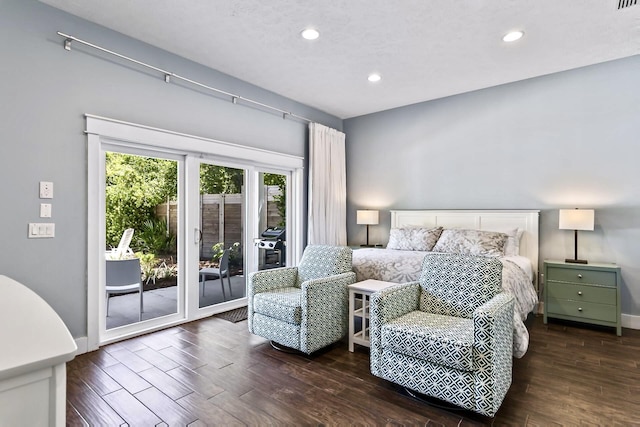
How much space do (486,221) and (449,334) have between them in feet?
9.13

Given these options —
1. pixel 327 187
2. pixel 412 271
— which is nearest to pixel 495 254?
pixel 412 271

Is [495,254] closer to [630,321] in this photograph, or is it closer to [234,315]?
[630,321]

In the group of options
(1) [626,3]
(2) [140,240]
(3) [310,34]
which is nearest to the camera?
(1) [626,3]

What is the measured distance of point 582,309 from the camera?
3.50m

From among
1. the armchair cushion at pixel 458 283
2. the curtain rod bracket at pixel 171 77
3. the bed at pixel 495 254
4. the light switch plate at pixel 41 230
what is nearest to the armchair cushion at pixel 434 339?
the armchair cushion at pixel 458 283

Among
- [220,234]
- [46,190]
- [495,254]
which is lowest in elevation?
[495,254]

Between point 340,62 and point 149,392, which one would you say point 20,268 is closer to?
point 149,392

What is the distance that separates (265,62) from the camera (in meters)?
3.65

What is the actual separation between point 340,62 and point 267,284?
2.43 meters

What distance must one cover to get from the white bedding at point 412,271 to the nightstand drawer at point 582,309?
16.2 inches

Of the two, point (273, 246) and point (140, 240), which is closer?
point (140, 240)

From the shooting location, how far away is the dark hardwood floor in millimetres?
1974

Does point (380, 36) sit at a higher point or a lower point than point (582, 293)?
higher

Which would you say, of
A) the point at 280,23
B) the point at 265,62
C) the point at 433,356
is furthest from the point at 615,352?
the point at 265,62
